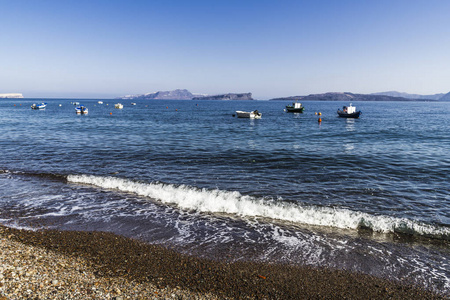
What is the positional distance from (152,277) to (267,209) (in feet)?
23.1

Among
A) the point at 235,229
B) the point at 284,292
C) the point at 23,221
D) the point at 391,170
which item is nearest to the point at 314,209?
the point at 235,229

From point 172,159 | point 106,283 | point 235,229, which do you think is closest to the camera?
point 106,283

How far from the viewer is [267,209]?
12719mm

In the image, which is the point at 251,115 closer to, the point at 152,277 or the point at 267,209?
the point at 267,209

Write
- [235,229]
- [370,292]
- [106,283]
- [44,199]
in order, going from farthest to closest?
1. [44,199]
2. [235,229]
3. [370,292]
4. [106,283]

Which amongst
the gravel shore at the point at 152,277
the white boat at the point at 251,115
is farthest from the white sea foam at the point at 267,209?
the white boat at the point at 251,115

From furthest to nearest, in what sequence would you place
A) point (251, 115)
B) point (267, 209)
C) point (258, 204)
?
point (251, 115) < point (258, 204) < point (267, 209)

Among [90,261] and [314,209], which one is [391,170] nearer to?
[314,209]

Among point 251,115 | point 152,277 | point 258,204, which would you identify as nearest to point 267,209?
point 258,204

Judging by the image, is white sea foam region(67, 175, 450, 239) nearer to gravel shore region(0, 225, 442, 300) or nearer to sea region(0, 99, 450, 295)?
sea region(0, 99, 450, 295)

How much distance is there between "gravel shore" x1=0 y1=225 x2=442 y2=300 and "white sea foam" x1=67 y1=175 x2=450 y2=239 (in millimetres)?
4191

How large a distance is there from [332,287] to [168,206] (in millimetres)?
8661

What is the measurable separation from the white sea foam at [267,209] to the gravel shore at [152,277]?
13.8 feet

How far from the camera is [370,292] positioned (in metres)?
7.02
